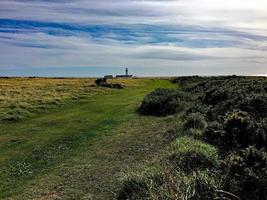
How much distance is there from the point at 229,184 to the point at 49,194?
5223 millimetres

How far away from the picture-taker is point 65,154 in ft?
58.7

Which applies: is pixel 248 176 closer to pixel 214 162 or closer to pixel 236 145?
pixel 214 162

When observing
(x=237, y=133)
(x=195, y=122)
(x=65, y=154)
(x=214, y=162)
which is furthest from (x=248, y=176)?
(x=195, y=122)

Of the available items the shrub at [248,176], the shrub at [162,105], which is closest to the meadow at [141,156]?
the shrub at [248,176]

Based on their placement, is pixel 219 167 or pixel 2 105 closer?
pixel 219 167

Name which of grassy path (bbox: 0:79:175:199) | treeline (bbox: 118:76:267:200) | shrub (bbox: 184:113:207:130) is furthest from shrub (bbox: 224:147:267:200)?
shrub (bbox: 184:113:207:130)

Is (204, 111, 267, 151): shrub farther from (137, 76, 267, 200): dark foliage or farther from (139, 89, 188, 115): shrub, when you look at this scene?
(139, 89, 188, 115): shrub

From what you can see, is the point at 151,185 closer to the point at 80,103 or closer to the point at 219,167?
the point at 219,167

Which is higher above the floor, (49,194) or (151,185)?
(151,185)

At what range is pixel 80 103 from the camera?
41.4 metres

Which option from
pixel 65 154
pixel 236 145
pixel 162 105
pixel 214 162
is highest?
pixel 236 145

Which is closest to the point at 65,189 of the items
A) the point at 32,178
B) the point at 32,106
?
the point at 32,178

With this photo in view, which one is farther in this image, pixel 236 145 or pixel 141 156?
pixel 141 156

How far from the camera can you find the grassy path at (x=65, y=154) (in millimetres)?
12812
